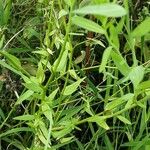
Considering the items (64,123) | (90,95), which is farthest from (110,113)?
(90,95)

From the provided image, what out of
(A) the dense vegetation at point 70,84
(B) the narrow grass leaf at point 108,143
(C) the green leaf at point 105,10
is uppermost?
(C) the green leaf at point 105,10

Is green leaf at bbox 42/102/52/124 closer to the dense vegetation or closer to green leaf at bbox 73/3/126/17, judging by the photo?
the dense vegetation

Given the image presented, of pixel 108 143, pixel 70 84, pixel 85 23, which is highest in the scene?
pixel 85 23

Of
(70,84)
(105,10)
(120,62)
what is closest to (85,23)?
(105,10)

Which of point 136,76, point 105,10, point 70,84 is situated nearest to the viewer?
point 105,10

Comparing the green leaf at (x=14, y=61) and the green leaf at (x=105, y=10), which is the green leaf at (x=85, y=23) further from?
the green leaf at (x=14, y=61)

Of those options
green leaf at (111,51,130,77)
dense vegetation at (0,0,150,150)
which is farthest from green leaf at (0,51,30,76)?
green leaf at (111,51,130,77)

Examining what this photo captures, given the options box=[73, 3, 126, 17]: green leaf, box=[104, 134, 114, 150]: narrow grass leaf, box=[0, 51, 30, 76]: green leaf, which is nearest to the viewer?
box=[73, 3, 126, 17]: green leaf

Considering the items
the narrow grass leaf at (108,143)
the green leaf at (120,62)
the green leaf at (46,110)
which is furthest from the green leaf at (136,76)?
the narrow grass leaf at (108,143)

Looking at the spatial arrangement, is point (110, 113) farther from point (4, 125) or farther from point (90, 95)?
point (4, 125)

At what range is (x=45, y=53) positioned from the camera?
86 centimetres

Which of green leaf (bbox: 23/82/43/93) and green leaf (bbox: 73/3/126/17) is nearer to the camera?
green leaf (bbox: 73/3/126/17)

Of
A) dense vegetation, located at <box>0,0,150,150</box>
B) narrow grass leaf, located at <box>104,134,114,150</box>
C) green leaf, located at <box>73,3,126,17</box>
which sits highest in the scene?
green leaf, located at <box>73,3,126,17</box>

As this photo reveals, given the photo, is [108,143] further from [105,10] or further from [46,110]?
[105,10]
